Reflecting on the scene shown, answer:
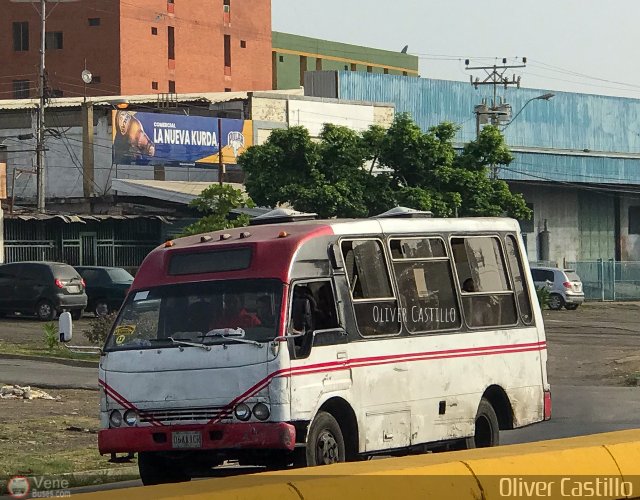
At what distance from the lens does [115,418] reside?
12.3 metres

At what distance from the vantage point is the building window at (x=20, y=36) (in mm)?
92375

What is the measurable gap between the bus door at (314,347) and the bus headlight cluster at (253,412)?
0.23 metres

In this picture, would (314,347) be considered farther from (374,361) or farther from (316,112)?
(316,112)

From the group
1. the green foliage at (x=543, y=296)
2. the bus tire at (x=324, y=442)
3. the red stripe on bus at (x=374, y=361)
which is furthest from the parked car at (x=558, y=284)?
the bus tire at (x=324, y=442)

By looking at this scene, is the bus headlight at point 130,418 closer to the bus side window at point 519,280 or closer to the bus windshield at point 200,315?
the bus windshield at point 200,315

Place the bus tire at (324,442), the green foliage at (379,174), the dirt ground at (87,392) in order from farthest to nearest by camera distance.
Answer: the green foliage at (379,174), the dirt ground at (87,392), the bus tire at (324,442)

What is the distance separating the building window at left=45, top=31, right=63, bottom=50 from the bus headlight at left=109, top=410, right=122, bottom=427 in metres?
82.4

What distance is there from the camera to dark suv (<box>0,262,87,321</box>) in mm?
40719

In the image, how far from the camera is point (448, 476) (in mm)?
9000

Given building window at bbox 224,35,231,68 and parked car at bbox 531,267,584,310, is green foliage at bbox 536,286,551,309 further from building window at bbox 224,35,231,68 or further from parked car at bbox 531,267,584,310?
building window at bbox 224,35,231,68

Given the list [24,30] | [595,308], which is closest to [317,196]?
[595,308]

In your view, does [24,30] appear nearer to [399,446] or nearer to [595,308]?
[595,308]

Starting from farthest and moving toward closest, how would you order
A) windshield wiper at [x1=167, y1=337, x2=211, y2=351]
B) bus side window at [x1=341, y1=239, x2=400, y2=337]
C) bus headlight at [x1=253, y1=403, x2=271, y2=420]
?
bus side window at [x1=341, y1=239, x2=400, y2=337]
windshield wiper at [x1=167, y1=337, x2=211, y2=351]
bus headlight at [x1=253, y1=403, x2=271, y2=420]

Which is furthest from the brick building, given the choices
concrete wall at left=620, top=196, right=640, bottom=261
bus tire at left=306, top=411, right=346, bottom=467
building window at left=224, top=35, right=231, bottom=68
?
bus tire at left=306, top=411, right=346, bottom=467
